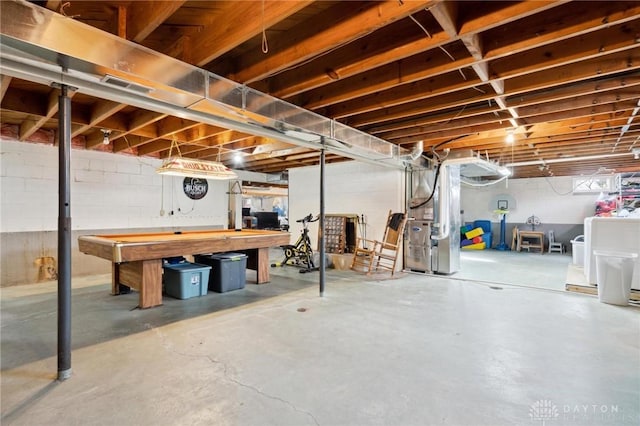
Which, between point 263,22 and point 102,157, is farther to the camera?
point 102,157

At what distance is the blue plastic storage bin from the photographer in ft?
14.1

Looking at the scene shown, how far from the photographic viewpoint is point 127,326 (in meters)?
3.26

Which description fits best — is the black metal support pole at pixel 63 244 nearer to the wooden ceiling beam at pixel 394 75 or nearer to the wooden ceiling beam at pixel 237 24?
the wooden ceiling beam at pixel 237 24

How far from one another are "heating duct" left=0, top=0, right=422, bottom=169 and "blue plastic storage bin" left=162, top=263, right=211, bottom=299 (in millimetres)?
2207

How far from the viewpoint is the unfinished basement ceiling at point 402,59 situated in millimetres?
2057

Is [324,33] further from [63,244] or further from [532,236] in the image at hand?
[532,236]

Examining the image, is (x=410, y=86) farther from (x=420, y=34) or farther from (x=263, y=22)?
(x=263, y=22)

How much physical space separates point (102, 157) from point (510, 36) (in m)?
6.75

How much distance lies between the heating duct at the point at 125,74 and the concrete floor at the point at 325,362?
2162 mm

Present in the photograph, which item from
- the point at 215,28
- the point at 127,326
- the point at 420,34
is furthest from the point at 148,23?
the point at 127,326

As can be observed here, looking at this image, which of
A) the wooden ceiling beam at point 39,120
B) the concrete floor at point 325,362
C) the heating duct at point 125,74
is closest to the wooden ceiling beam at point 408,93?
the heating duct at point 125,74

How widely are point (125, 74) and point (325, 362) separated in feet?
8.69

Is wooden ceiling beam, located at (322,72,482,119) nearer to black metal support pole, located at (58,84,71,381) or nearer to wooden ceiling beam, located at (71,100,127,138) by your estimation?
wooden ceiling beam, located at (71,100,127,138)

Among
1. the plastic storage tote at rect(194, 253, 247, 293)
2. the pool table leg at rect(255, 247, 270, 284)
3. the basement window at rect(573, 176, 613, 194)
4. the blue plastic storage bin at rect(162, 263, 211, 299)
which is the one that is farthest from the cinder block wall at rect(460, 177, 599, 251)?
the blue plastic storage bin at rect(162, 263, 211, 299)
